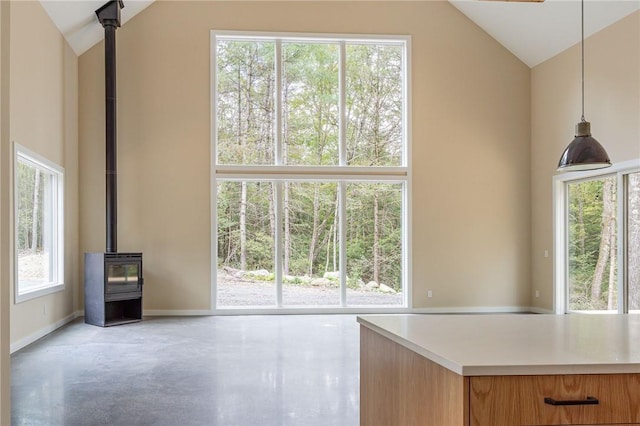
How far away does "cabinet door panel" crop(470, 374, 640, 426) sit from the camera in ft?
4.74

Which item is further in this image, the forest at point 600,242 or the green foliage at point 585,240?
the green foliage at point 585,240

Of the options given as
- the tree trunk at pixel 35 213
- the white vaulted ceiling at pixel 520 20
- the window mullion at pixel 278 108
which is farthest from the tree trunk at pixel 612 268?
the tree trunk at pixel 35 213

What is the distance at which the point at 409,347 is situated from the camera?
1782 mm

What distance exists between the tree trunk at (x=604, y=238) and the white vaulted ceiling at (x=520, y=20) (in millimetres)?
2231

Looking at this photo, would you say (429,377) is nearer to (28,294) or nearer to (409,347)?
(409,347)

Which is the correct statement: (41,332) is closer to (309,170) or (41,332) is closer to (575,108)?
(309,170)

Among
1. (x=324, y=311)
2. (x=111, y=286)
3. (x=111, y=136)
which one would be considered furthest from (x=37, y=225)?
(x=324, y=311)

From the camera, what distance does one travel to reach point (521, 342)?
1.77 m

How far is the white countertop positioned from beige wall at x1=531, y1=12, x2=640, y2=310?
5437 mm

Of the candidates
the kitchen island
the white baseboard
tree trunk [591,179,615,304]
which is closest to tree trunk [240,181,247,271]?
the white baseboard

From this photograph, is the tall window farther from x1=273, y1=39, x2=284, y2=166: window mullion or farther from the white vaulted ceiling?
x1=273, y1=39, x2=284, y2=166: window mullion

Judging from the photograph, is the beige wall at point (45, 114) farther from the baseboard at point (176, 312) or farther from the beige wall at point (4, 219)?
the beige wall at point (4, 219)

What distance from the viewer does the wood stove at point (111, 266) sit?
754 centimetres

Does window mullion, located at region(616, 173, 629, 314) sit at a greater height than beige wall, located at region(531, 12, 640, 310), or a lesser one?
lesser
